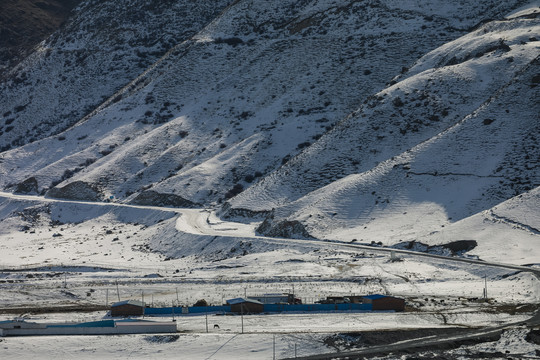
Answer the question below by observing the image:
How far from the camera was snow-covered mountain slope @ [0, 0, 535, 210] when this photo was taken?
101 m

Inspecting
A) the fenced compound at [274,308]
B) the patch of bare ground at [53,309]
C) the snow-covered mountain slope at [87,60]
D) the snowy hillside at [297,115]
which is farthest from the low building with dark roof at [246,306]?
the snow-covered mountain slope at [87,60]

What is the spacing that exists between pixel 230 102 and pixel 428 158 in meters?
39.6

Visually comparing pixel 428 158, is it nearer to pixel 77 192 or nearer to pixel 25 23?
pixel 77 192

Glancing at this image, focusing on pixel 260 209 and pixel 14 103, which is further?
pixel 14 103

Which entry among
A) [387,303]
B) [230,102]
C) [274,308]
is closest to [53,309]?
[274,308]

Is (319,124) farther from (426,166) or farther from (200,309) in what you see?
(200,309)

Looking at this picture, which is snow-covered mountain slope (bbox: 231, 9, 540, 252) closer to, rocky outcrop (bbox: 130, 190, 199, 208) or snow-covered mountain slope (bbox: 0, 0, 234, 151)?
rocky outcrop (bbox: 130, 190, 199, 208)

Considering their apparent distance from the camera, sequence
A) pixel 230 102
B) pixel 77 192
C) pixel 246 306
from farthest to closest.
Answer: pixel 230 102 < pixel 77 192 < pixel 246 306

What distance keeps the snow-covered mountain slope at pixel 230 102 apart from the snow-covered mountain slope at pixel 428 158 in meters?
0.62

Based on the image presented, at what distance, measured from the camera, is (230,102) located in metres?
117

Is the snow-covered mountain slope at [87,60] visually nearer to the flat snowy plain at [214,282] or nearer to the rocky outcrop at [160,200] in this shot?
the rocky outcrop at [160,200]

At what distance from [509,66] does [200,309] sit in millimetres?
56250

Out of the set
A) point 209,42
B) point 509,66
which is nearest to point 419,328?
point 509,66

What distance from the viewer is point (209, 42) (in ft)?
435
